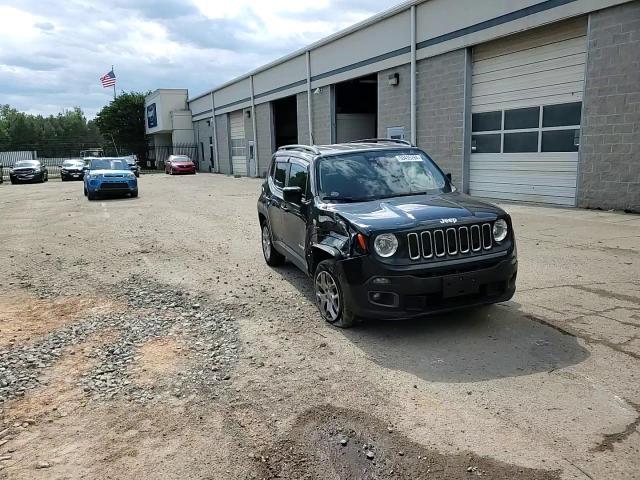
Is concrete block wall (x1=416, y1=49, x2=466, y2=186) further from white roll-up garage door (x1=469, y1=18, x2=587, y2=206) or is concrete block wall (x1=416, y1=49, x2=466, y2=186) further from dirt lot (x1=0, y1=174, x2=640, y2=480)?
dirt lot (x1=0, y1=174, x2=640, y2=480)

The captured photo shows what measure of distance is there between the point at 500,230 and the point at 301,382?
246cm

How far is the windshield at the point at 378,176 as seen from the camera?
18.9 feet

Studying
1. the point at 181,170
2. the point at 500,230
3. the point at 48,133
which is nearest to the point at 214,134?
the point at 181,170

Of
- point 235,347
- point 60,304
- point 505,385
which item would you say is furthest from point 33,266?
point 505,385

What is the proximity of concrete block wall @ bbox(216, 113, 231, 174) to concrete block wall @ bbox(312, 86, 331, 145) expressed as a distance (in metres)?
14.9

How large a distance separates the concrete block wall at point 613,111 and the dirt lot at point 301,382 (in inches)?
203

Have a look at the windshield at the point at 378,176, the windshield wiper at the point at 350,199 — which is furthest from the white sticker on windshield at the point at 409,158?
the windshield wiper at the point at 350,199

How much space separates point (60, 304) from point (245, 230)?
5644mm

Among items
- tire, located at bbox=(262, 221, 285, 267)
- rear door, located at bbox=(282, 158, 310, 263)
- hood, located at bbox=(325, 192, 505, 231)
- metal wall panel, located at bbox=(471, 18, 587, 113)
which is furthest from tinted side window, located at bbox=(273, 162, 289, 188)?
metal wall panel, located at bbox=(471, 18, 587, 113)

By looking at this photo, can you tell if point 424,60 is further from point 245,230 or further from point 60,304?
point 60,304

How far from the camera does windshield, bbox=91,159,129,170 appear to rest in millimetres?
20734

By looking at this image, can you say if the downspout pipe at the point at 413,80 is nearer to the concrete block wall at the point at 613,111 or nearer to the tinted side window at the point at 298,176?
the concrete block wall at the point at 613,111

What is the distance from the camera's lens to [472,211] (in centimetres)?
498

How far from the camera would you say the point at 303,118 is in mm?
26766
